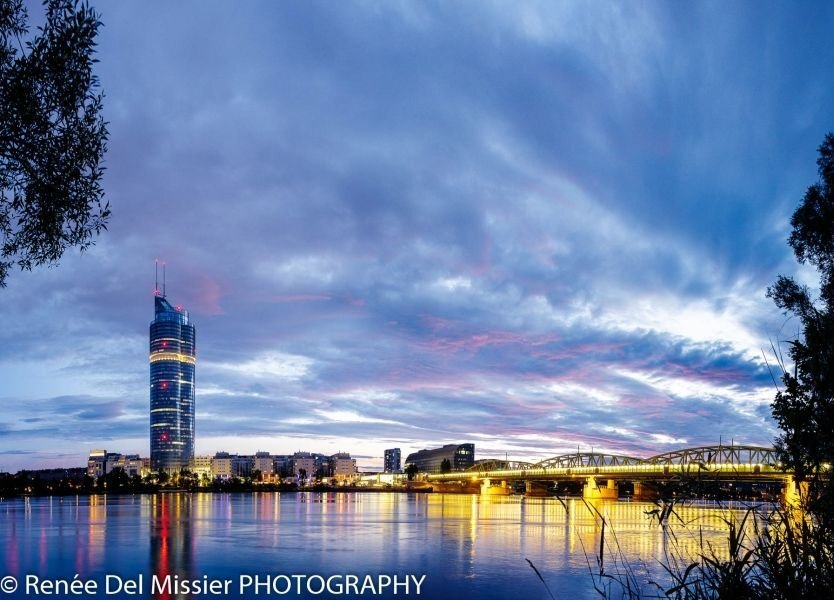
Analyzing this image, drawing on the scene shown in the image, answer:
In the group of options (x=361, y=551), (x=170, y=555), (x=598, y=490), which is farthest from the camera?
(x=598, y=490)

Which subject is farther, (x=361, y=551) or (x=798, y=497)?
(x=361, y=551)

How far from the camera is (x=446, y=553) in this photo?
5556 cm

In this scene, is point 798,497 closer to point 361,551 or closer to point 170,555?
point 361,551

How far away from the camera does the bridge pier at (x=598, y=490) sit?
173 meters

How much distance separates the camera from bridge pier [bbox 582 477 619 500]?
173 meters

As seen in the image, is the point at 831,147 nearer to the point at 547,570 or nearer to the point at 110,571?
the point at 547,570

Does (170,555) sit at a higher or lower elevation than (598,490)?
higher

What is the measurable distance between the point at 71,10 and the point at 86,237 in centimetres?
494

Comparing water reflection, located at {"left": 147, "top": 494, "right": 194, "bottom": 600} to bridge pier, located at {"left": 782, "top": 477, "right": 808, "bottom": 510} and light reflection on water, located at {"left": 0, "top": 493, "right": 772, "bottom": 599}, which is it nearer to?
light reflection on water, located at {"left": 0, "top": 493, "right": 772, "bottom": 599}

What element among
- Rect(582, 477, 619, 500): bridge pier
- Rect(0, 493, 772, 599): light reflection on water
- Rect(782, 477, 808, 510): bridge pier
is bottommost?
Rect(582, 477, 619, 500): bridge pier

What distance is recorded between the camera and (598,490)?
178875 millimetres

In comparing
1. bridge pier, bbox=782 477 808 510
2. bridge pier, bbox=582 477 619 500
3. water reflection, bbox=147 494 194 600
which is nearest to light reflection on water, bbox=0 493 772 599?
water reflection, bbox=147 494 194 600

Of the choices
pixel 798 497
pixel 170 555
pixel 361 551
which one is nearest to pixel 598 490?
pixel 361 551

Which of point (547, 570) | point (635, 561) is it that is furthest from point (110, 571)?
point (635, 561)
